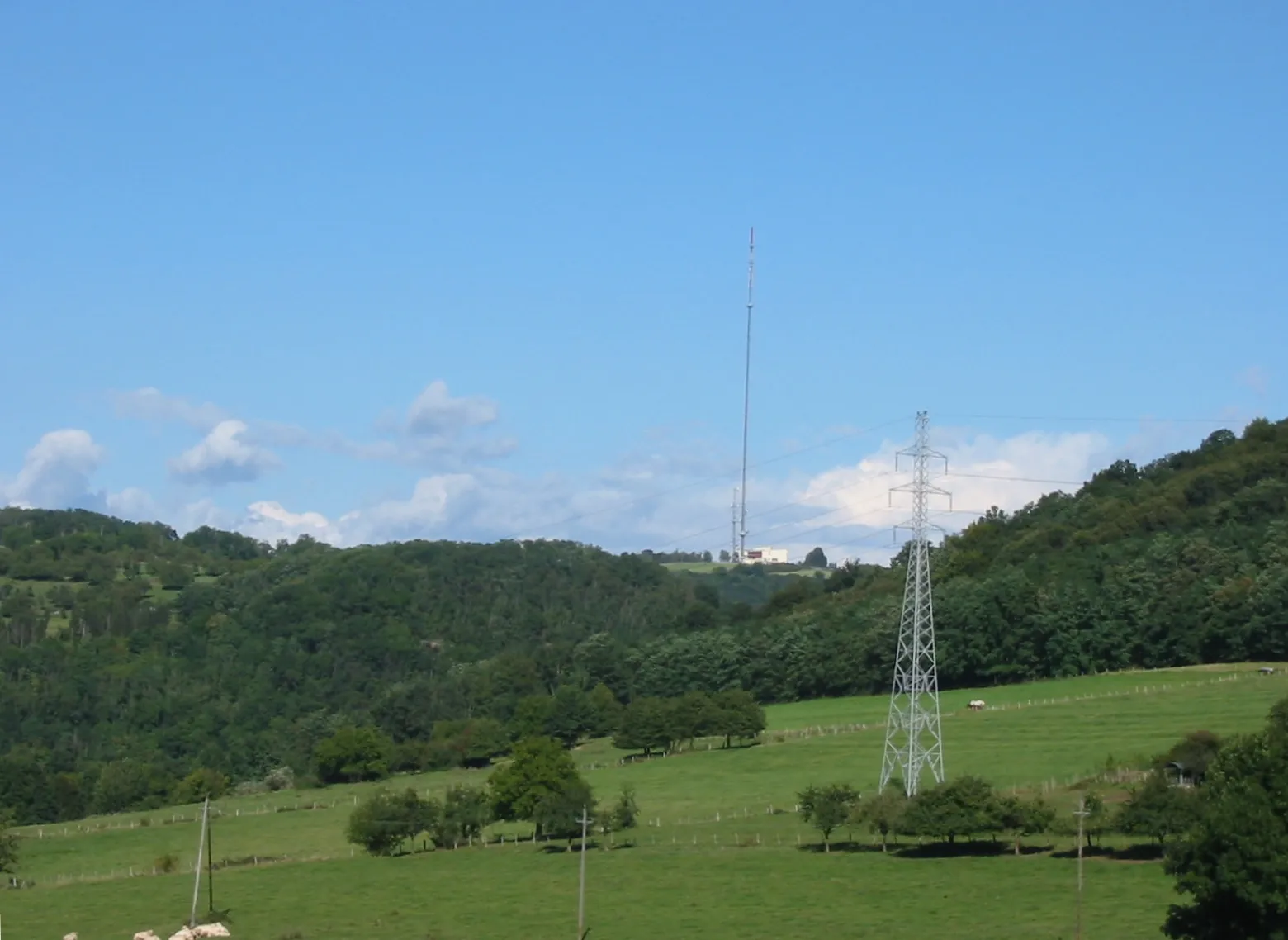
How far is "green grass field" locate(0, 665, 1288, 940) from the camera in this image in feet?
224

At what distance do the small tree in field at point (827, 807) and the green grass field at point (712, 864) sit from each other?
1248 mm

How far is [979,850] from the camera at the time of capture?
80.2m

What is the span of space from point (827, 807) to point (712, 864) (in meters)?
6.68

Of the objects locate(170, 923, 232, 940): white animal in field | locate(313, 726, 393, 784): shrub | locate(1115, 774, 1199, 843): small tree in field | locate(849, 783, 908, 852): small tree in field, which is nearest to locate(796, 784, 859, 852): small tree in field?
locate(849, 783, 908, 852): small tree in field

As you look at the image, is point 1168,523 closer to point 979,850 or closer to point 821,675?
point 821,675

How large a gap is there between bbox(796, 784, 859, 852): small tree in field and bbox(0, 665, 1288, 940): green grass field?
1.25 metres

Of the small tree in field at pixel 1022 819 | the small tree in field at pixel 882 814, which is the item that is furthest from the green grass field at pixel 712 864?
the small tree in field at pixel 1022 819

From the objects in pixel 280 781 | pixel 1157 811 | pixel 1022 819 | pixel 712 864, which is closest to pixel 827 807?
pixel 712 864

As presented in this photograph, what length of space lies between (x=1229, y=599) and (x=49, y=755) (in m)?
115

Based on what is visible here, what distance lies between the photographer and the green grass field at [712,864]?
224ft

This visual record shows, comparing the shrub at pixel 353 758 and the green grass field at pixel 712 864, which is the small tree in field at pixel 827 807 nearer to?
the green grass field at pixel 712 864

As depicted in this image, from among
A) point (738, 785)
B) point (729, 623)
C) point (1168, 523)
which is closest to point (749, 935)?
point (738, 785)

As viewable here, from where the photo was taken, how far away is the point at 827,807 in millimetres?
85250

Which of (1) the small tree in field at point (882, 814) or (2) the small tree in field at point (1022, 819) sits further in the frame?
(1) the small tree in field at point (882, 814)
